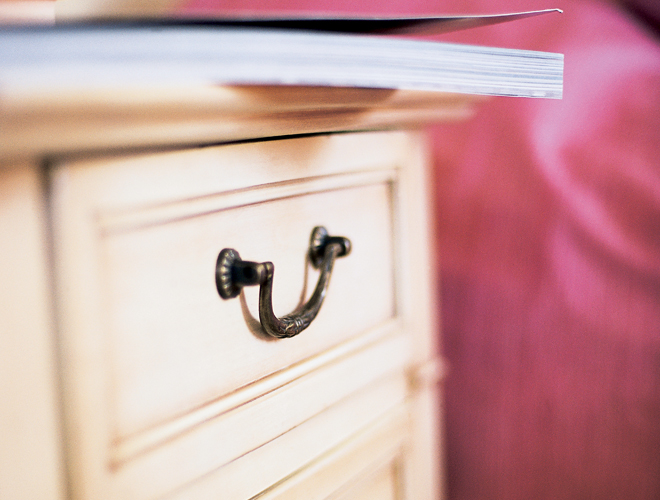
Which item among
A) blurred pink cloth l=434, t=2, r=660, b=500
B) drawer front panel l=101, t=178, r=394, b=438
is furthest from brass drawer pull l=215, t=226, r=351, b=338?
blurred pink cloth l=434, t=2, r=660, b=500

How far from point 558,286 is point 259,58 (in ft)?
1.40

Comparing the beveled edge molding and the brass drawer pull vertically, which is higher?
the beveled edge molding

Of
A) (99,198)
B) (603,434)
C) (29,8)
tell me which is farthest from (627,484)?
(29,8)

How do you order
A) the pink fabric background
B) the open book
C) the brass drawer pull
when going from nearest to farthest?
the open book, the brass drawer pull, the pink fabric background

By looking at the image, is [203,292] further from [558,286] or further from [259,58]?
[558,286]

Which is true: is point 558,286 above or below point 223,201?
below

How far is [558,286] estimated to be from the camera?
546mm

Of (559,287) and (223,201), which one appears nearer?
(223,201)

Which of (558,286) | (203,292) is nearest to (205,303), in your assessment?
(203,292)

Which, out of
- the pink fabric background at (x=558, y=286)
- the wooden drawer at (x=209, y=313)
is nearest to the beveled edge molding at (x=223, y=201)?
the wooden drawer at (x=209, y=313)

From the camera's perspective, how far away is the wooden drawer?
0.79 feet

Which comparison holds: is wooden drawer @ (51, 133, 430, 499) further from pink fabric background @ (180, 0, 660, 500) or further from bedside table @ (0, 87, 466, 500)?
pink fabric background @ (180, 0, 660, 500)

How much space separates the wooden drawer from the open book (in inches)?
2.0

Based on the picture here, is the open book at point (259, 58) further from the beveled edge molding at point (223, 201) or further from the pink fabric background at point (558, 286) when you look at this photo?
the pink fabric background at point (558, 286)
